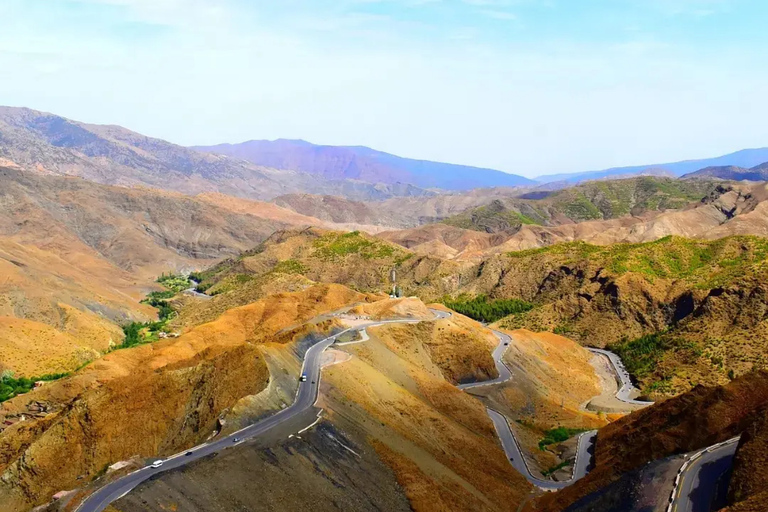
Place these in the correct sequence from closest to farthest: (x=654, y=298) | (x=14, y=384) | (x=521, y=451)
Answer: (x=521, y=451), (x=14, y=384), (x=654, y=298)

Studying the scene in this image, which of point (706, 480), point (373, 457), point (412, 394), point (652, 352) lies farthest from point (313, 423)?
point (652, 352)

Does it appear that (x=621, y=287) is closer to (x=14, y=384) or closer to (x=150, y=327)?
(x=150, y=327)

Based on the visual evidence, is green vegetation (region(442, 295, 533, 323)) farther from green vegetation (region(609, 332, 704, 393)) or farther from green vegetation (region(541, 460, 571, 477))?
green vegetation (region(541, 460, 571, 477))

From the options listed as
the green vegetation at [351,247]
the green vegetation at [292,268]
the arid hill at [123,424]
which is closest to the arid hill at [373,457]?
the arid hill at [123,424]

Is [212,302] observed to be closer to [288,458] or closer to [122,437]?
[122,437]

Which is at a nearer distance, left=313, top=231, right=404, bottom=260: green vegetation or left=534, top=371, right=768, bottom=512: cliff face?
left=534, top=371, right=768, bottom=512: cliff face

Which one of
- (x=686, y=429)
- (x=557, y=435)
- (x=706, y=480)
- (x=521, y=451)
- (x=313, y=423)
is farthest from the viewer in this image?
(x=557, y=435)

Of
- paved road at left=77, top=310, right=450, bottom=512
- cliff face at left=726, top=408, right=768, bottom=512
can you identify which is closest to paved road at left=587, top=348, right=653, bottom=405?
paved road at left=77, top=310, right=450, bottom=512
